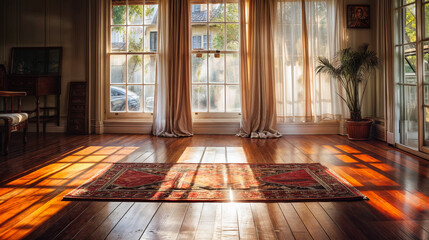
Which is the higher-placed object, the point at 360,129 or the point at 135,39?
the point at 135,39

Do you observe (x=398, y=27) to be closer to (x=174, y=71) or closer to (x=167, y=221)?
(x=174, y=71)

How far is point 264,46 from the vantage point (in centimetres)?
631

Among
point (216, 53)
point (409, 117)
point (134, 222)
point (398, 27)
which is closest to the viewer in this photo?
point (134, 222)

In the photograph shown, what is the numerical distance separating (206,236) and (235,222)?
280 millimetres

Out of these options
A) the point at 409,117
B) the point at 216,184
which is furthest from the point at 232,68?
the point at 216,184

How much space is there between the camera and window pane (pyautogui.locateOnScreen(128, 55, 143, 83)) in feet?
22.0

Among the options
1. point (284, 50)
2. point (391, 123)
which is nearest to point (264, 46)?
point (284, 50)

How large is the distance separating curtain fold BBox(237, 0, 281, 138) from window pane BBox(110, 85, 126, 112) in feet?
6.93

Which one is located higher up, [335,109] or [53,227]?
[335,109]

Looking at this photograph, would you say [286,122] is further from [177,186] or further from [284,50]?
[177,186]

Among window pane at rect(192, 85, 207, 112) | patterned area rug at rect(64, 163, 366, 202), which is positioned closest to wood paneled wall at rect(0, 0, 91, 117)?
window pane at rect(192, 85, 207, 112)

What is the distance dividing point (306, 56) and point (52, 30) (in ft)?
14.4

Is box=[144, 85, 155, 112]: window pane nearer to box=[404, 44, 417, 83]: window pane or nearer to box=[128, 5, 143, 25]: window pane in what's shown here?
box=[128, 5, 143, 25]: window pane

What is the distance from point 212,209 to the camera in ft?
8.48
